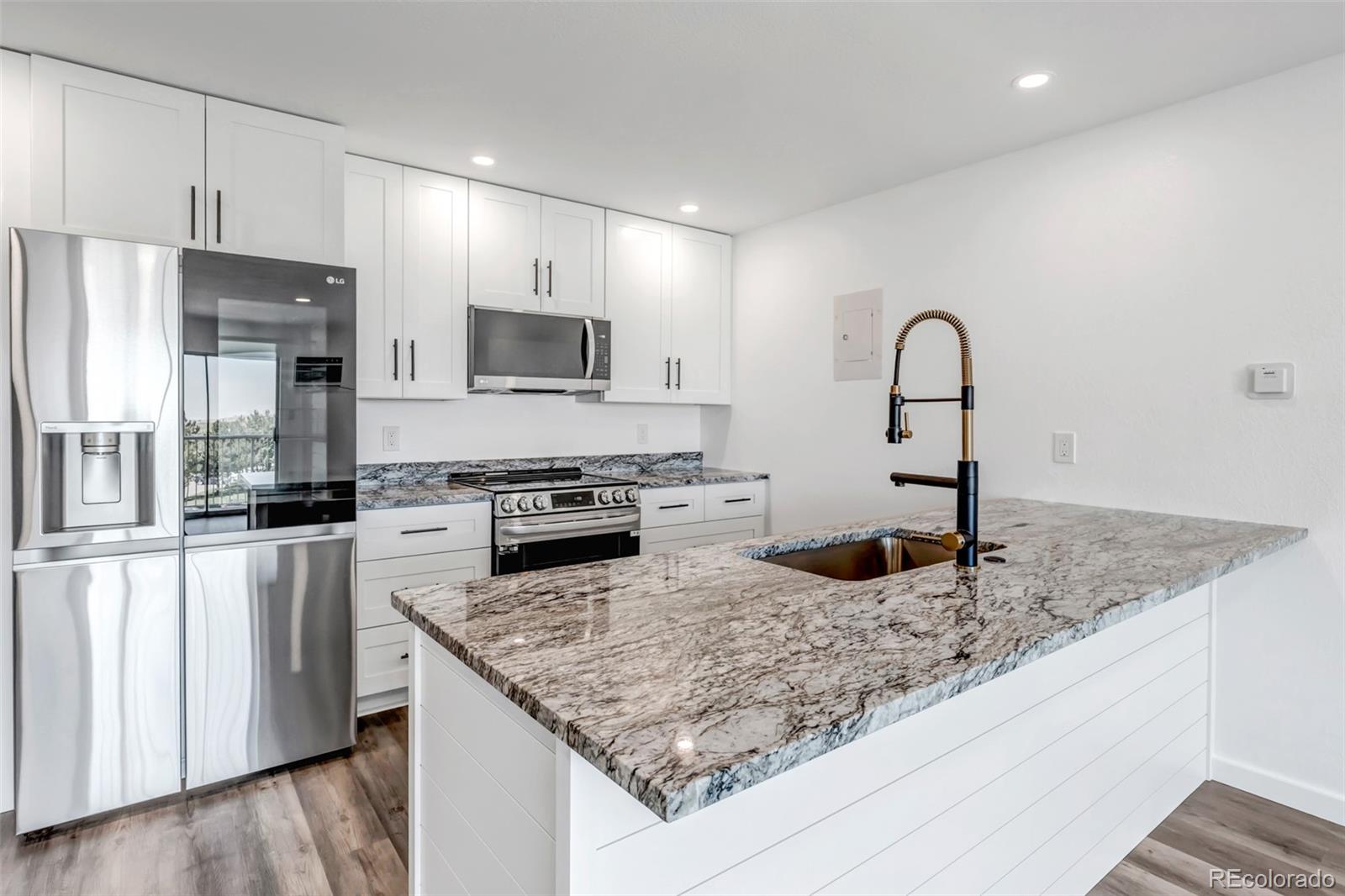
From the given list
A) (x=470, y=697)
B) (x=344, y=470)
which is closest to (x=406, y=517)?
(x=344, y=470)

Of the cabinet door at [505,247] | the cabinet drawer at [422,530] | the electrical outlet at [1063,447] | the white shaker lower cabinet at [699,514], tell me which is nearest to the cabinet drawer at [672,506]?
the white shaker lower cabinet at [699,514]

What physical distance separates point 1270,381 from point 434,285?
3.26 meters

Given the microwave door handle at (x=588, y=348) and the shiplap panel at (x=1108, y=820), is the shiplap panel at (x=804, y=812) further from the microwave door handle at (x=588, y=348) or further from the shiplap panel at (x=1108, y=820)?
the microwave door handle at (x=588, y=348)

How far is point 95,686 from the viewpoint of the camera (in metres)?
2.16

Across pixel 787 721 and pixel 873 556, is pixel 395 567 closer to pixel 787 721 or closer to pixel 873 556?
pixel 873 556

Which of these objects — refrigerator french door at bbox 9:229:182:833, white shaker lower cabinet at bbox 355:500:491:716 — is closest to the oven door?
white shaker lower cabinet at bbox 355:500:491:716

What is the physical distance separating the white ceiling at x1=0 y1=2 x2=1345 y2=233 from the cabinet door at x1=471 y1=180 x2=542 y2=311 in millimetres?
384

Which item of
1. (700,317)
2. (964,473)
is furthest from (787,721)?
(700,317)

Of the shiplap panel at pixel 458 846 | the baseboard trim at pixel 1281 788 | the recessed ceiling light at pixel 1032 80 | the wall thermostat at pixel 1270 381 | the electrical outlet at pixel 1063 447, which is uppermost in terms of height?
the recessed ceiling light at pixel 1032 80

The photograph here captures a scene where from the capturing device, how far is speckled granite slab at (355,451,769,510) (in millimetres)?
3029

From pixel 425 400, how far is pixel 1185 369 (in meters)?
3.27

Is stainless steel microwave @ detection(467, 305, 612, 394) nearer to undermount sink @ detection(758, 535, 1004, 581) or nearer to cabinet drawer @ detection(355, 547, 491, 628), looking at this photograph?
cabinet drawer @ detection(355, 547, 491, 628)

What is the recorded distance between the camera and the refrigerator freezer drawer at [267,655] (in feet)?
7.63

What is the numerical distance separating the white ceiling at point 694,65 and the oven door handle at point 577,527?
164 cm
